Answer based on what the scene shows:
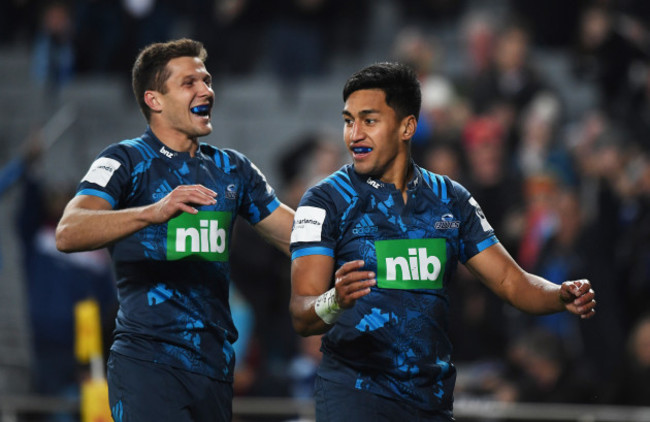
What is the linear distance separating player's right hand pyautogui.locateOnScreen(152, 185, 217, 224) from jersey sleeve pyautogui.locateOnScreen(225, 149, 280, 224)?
36.6 inches

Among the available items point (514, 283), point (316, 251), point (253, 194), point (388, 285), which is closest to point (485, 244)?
point (514, 283)

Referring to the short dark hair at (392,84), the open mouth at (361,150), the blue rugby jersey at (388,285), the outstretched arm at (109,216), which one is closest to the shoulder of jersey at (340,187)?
the blue rugby jersey at (388,285)

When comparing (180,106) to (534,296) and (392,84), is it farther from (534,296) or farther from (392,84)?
(534,296)

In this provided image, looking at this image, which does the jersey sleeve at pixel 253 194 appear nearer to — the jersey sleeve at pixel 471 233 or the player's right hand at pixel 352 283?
A: the jersey sleeve at pixel 471 233

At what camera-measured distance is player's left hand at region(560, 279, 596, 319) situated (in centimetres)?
439

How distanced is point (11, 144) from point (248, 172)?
949 centimetres

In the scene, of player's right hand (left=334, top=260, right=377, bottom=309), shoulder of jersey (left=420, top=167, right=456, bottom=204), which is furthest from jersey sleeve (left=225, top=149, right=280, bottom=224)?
player's right hand (left=334, top=260, right=377, bottom=309)

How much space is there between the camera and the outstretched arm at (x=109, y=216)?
A: 4.34m

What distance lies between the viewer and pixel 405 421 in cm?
450

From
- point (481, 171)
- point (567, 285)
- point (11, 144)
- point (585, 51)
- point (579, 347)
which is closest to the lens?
point (567, 285)

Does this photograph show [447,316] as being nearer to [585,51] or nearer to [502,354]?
[502,354]

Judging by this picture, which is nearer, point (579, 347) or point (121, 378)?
point (121, 378)

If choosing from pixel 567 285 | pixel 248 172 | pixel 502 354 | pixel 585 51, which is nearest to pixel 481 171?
pixel 502 354

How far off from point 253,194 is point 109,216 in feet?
3.15
